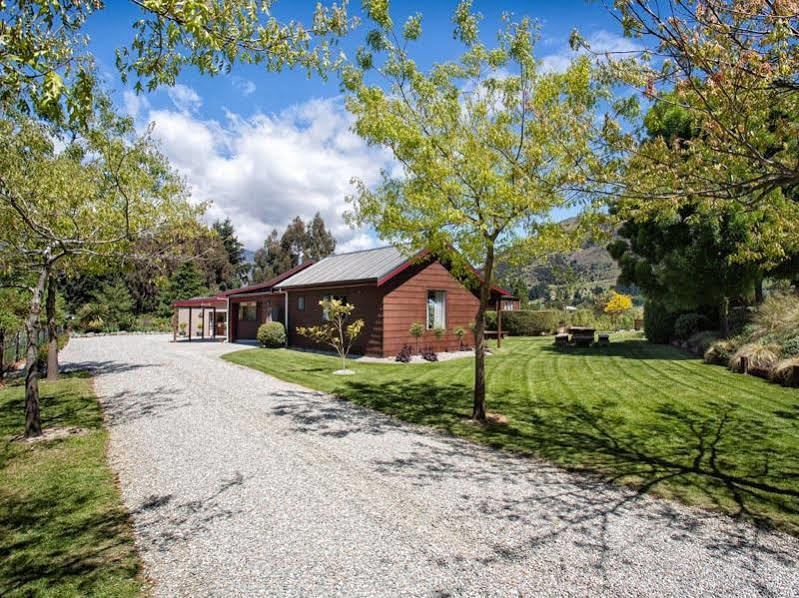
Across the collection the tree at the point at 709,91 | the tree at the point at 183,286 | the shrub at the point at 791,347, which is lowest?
the shrub at the point at 791,347

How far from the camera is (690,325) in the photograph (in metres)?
19.5

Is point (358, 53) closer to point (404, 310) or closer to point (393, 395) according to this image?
point (393, 395)

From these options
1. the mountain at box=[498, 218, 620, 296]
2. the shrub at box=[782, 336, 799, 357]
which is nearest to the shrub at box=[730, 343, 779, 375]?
the shrub at box=[782, 336, 799, 357]

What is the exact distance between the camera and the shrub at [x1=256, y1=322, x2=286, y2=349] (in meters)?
21.9

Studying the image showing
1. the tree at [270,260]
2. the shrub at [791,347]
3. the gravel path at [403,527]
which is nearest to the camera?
the gravel path at [403,527]

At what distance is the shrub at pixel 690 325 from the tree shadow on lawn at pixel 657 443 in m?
11.9

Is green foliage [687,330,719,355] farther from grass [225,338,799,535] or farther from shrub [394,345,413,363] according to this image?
shrub [394,345,413,363]

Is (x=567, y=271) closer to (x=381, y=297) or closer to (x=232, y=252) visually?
(x=381, y=297)

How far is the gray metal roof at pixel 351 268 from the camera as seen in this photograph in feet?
61.6

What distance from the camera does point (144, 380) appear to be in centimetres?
1306

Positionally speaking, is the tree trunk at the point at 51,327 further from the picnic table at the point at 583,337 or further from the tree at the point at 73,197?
the picnic table at the point at 583,337

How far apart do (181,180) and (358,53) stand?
6.12 meters

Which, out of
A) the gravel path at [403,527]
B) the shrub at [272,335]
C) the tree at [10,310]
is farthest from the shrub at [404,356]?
the tree at [10,310]

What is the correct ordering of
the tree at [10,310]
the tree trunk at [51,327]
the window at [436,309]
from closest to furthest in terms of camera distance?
the tree at [10,310]
the tree trunk at [51,327]
the window at [436,309]
